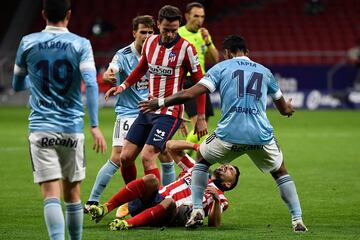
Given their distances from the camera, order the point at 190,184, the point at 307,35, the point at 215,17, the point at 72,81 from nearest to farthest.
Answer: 1. the point at 72,81
2. the point at 190,184
3. the point at 307,35
4. the point at 215,17

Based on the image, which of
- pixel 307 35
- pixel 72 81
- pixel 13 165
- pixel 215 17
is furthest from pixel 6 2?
pixel 72 81

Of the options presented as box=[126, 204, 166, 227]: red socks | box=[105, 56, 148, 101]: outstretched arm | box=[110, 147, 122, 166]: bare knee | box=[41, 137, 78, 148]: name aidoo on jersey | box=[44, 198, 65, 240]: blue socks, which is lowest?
box=[126, 204, 166, 227]: red socks

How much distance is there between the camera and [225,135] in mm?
8500

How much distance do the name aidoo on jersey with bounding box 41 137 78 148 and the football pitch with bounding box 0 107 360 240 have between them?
150 centimetres

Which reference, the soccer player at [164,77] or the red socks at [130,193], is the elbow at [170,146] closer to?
the soccer player at [164,77]

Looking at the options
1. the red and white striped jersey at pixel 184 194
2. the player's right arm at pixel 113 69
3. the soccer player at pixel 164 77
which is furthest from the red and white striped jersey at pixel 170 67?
the red and white striped jersey at pixel 184 194

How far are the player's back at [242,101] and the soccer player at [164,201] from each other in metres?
0.75

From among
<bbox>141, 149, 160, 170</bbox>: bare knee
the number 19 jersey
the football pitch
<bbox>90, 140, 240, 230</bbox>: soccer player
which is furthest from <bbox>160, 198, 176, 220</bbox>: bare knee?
the number 19 jersey

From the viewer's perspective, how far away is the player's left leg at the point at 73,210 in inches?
276

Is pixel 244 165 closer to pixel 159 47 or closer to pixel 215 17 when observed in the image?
pixel 159 47

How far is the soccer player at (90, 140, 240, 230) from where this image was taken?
8773mm

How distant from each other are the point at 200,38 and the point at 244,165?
2.83 meters

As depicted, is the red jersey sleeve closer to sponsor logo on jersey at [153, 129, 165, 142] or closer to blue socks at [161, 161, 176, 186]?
sponsor logo on jersey at [153, 129, 165, 142]

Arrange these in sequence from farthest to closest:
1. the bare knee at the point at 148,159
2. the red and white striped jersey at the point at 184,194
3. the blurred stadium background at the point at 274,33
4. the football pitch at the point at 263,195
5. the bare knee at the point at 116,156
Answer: the blurred stadium background at the point at 274,33, the bare knee at the point at 116,156, the bare knee at the point at 148,159, the red and white striped jersey at the point at 184,194, the football pitch at the point at 263,195
